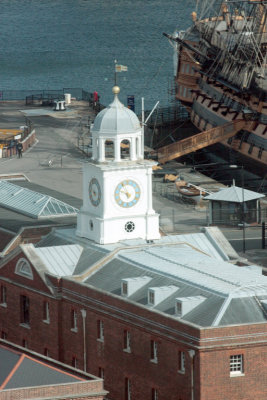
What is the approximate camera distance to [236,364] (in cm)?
7456

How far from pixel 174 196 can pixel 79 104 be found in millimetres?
62904

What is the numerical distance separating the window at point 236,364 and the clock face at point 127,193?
53.6ft

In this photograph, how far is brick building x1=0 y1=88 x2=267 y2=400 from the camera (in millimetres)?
74625

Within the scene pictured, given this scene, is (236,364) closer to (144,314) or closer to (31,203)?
(144,314)

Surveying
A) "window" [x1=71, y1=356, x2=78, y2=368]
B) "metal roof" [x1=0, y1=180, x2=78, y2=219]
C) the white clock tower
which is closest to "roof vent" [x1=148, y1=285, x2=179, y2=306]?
"window" [x1=71, y1=356, x2=78, y2=368]

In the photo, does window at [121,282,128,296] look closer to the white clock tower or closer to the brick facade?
the brick facade

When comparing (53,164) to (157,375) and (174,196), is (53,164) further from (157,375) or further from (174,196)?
(157,375)

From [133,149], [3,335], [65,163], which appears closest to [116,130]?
[133,149]

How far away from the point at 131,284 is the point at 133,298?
0.82 metres

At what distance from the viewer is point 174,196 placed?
13525 centimetres

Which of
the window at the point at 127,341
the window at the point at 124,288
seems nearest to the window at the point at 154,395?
the window at the point at 127,341

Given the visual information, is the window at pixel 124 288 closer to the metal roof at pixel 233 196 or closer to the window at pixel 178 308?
the window at pixel 178 308

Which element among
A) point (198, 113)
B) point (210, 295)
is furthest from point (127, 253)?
point (198, 113)

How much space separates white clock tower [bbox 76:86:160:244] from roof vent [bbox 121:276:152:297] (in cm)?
759
